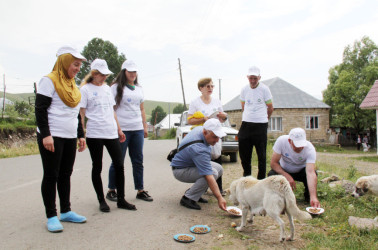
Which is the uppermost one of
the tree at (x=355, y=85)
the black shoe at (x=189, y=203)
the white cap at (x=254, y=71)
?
the tree at (x=355, y=85)

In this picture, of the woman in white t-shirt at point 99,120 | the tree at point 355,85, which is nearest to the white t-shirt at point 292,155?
the woman in white t-shirt at point 99,120

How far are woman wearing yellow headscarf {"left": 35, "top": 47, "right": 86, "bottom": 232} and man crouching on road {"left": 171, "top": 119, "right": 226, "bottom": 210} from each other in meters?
1.61

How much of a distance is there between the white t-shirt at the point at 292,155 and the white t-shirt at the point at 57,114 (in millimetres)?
3020

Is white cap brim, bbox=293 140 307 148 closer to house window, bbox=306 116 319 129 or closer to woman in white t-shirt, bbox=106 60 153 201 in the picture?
woman in white t-shirt, bbox=106 60 153 201

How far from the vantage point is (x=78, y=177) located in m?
7.40

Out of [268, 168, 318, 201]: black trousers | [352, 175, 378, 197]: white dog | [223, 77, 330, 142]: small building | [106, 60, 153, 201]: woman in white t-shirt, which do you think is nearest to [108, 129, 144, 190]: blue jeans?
[106, 60, 153, 201]: woman in white t-shirt

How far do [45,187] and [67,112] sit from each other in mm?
894

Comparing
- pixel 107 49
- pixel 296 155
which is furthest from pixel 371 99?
pixel 107 49

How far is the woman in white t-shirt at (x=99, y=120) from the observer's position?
409 cm

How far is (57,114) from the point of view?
3.46 metres

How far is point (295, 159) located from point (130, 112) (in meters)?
2.67

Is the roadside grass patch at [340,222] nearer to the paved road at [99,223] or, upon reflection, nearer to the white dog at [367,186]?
the white dog at [367,186]

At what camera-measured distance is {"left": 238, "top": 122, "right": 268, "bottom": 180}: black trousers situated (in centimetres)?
519

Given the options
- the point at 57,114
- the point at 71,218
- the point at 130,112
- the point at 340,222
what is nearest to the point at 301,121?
the point at 340,222
